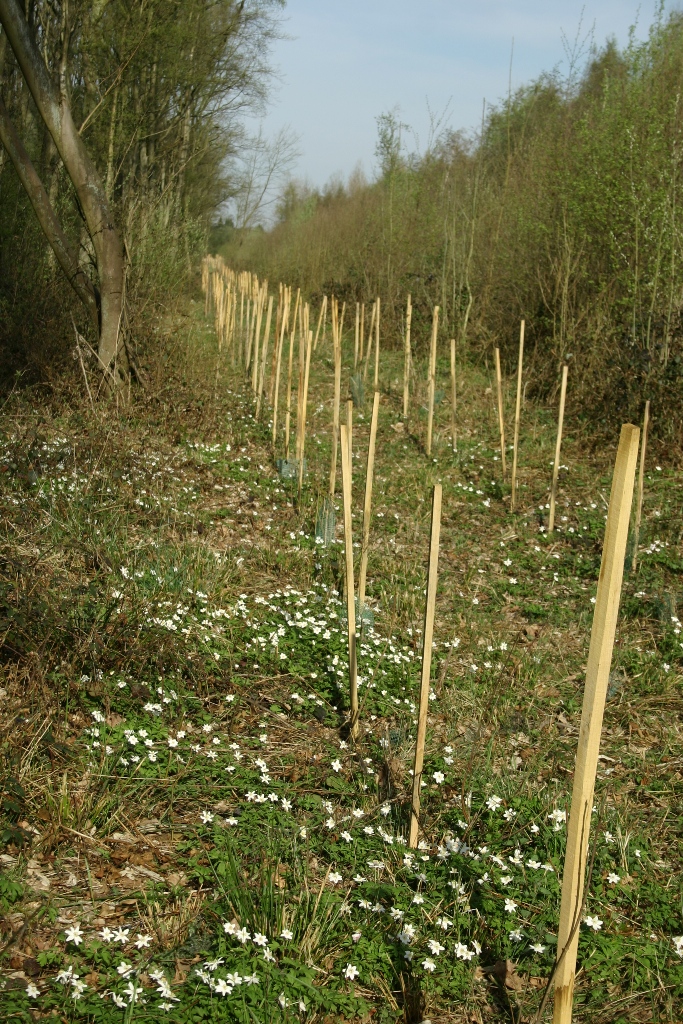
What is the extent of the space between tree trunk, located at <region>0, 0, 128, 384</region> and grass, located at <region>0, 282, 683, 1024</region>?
6.47ft

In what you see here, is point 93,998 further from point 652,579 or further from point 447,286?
point 447,286

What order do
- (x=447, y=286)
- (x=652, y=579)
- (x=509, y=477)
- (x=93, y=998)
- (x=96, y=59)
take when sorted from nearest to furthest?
(x=93, y=998)
(x=652, y=579)
(x=509, y=477)
(x=96, y=59)
(x=447, y=286)

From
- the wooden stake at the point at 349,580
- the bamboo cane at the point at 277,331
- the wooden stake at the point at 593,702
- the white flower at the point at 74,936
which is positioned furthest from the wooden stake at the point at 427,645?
the bamboo cane at the point at 277,331

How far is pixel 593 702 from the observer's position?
1.92 meters

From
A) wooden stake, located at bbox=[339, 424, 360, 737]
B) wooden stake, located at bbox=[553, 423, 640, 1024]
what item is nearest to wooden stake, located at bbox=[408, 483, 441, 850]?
wooden stake, located at bbox=[339, 424, 360, 737]

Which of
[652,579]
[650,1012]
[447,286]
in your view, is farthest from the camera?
[447,286]

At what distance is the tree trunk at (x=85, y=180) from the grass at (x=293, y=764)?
6.47 ft

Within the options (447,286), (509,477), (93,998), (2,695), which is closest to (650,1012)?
(93,998)

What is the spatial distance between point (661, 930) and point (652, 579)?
360 centimetres

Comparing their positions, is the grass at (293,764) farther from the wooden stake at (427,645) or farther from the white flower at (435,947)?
the wooden stake at (427,645)

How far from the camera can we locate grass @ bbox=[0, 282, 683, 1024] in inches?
101

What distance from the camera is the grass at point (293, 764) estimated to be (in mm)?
2559

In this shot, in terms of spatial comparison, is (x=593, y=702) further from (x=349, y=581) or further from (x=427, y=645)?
(x=349, y=581)

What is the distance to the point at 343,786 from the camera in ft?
11.8
